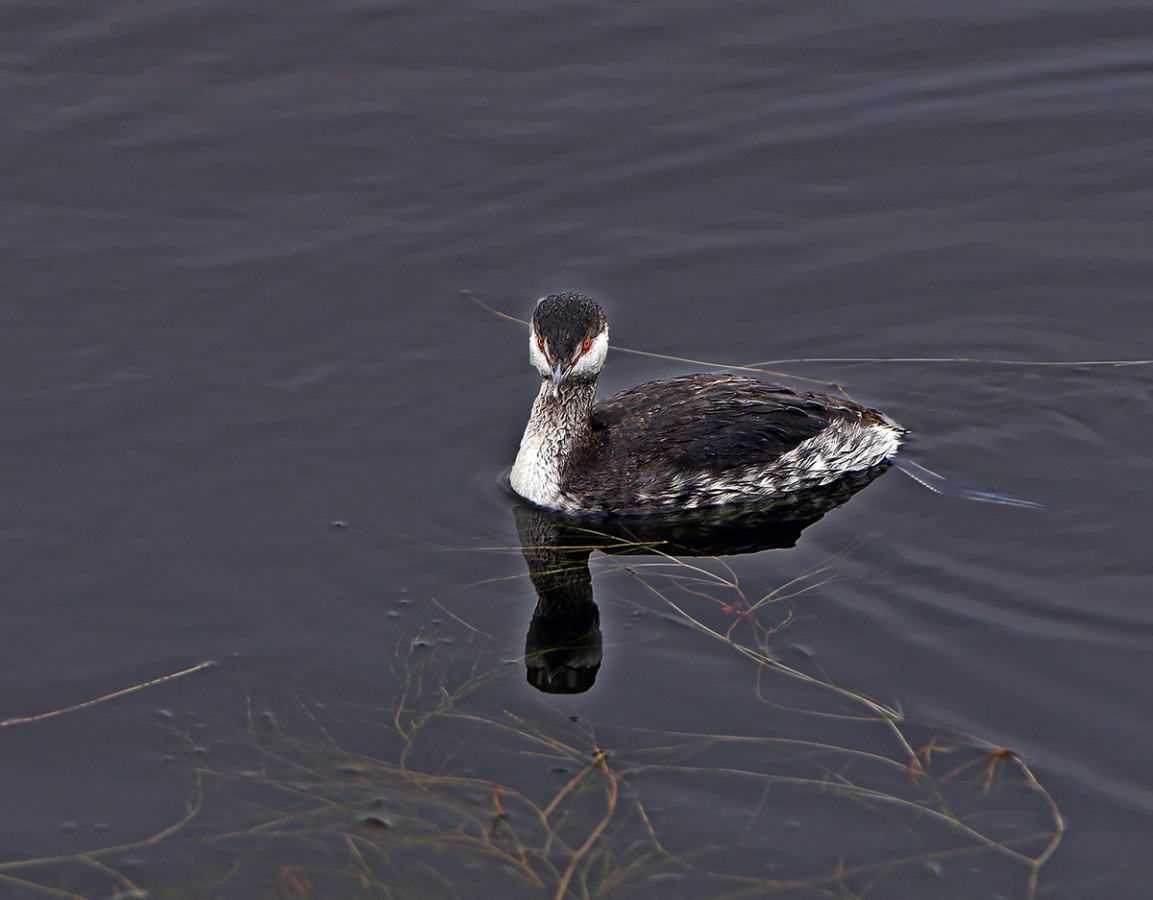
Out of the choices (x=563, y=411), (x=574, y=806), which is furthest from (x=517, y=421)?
(x=574, y=806)

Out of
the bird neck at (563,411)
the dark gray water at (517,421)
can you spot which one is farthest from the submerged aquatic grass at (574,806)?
the bird neck at (563,411)

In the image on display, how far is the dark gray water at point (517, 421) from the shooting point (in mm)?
7367

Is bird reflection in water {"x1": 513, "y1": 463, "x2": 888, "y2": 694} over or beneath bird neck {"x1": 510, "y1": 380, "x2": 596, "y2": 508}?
beneath

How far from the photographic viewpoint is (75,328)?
11.1 meters

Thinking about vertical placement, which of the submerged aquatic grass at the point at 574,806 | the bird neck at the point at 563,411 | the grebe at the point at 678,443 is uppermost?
the bird neck at the point at 563,411

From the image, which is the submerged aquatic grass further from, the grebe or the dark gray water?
the grebe

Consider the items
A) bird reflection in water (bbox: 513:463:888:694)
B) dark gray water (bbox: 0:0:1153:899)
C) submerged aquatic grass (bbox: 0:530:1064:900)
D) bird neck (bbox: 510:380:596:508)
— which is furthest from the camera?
bird neck (bbox: 510:380:596:508)

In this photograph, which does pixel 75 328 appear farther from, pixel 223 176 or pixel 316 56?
pixel 316 56

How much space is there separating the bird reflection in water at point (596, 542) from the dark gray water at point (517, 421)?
0.13 m

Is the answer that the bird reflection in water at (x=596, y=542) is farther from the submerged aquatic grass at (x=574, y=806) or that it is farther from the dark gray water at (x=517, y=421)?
the submerged aquatic grass at (x=574, y=806)

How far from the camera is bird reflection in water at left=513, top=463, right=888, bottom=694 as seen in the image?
8.72 m

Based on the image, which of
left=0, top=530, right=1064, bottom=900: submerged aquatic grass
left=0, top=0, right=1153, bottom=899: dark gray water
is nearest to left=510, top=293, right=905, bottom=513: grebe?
left=0, top=0, right=1153, bottom=899: dark gray water

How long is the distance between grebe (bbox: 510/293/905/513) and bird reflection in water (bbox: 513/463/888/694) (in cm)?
9

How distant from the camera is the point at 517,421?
35.0ft
